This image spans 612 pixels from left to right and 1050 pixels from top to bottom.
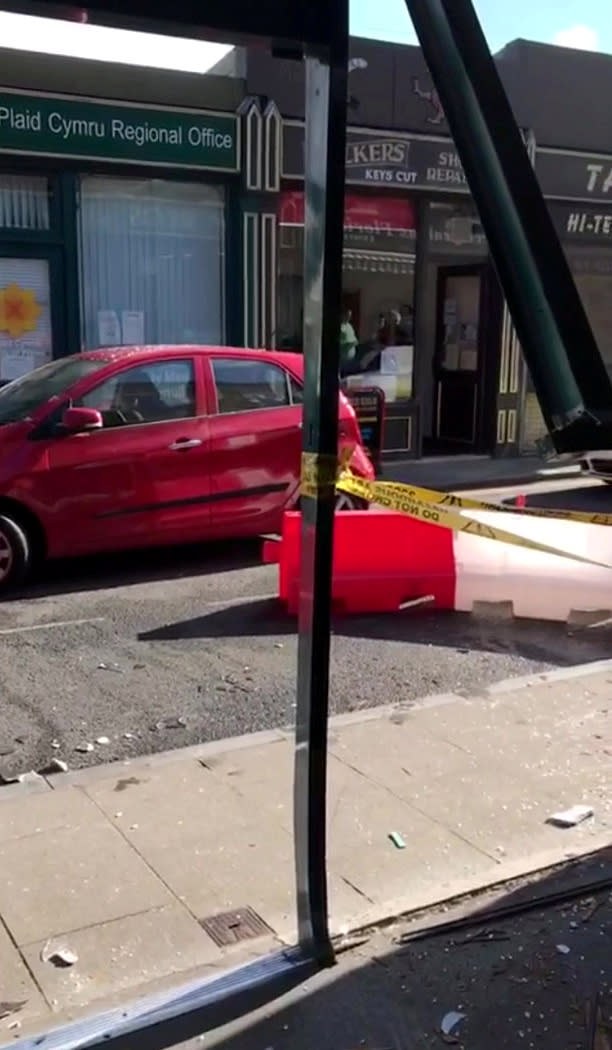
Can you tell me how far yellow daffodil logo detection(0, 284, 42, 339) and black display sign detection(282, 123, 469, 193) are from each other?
3485 mm

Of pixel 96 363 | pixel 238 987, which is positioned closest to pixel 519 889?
pixel 238 987

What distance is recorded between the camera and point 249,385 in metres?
8.45

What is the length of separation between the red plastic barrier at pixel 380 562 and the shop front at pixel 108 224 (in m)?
6.25

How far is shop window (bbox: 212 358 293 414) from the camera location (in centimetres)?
831

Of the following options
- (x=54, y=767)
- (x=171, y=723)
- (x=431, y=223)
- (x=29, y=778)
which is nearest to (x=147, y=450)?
(x=171, y=723)

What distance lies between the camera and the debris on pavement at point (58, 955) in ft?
10.1

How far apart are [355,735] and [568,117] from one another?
40.2ft

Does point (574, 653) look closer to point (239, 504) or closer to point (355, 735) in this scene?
point (355, 735)

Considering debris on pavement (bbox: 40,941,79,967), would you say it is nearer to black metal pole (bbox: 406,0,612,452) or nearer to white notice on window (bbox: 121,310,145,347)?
black metal pole (bbox: 406,0,612,452)

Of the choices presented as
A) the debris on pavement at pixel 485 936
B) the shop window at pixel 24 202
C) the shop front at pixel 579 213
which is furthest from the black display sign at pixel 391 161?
the debris on pavement at pixel 485 936

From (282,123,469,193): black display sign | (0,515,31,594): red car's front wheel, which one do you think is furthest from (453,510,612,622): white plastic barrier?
(282,123,469,193): black display sign

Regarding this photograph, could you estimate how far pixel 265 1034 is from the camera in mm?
2777

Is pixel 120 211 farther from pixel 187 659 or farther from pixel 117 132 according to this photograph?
pixel 187 659

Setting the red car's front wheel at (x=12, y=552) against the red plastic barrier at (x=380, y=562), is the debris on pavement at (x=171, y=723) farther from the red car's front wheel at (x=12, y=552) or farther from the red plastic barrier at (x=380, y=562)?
the red car's front wheel at (x=12, y=552)
